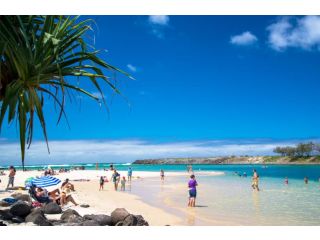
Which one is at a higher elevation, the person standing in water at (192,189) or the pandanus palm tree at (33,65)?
the pandanus palm tree at (33,65)

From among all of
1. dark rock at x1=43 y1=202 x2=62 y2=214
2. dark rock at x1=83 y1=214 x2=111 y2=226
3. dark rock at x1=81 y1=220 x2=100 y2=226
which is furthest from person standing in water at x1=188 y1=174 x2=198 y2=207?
dark rock at x1=81 y1=220 x2=100 y2=226

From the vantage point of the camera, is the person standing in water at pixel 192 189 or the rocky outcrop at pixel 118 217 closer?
the rocky outcrop at pixel 118 217

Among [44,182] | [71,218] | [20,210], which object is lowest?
[71,218]

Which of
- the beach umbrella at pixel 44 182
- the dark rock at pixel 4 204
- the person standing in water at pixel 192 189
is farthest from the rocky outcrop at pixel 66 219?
the person standing in water at pixel 192 189

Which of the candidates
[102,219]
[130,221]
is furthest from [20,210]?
[130,221]

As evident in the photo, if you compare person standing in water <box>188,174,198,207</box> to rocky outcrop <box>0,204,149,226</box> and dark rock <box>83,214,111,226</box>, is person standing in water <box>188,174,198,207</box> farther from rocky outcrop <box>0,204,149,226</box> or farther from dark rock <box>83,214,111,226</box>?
dark rock <box>83,214,111,226</box>

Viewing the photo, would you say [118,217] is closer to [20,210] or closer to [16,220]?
[16,220]

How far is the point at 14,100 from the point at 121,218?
5.20m

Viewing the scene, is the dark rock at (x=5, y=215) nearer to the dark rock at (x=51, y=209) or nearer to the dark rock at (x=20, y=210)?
the dark rock at (x=20, y=210)

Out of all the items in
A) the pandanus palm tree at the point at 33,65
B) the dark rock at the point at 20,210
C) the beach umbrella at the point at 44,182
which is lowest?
the dark rock at the point at 20,210
